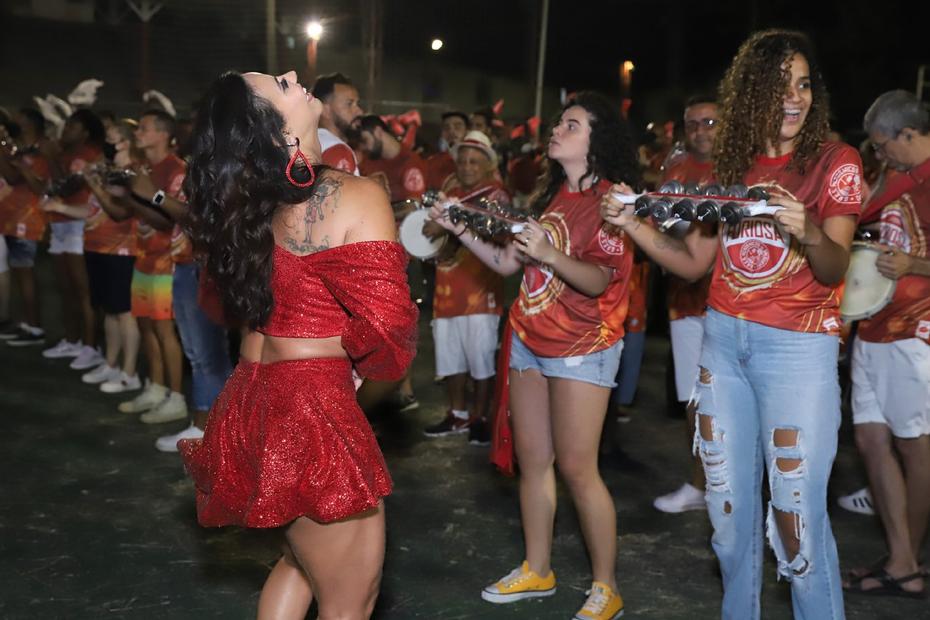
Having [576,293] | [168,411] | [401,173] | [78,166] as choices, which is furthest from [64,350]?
[576,293]

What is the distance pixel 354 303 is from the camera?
2418mm

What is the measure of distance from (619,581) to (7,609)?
250cm

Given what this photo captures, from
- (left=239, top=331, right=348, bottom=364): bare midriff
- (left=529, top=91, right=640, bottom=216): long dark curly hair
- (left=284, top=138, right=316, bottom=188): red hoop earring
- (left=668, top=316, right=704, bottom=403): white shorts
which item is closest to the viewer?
(left=284, top=138, right=316, bottom=188): red hoop earring

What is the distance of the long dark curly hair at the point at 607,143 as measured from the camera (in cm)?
384

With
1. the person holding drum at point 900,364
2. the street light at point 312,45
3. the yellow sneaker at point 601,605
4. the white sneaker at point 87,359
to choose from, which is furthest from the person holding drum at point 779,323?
the street light at point 312,45

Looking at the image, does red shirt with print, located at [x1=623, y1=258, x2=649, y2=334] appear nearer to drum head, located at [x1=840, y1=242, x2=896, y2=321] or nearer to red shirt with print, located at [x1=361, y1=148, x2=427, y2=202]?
red shirt with print, located at [x1=361, y1=148, x2=427, y2=202]

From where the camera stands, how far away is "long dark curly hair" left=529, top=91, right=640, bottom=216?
3.84 m

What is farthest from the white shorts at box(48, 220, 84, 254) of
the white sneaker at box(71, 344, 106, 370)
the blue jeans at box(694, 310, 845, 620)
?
the blue jeans at box(694, 310, 845, 620)

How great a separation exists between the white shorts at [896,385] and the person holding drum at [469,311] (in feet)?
8.99

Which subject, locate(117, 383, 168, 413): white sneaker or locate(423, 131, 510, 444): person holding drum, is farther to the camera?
locate(117, 383, 168, 413): white sneaker

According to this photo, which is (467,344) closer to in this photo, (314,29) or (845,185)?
(845,185)

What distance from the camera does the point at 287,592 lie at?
2.91 meters

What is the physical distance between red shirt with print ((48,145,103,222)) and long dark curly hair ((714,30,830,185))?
18.6 feet

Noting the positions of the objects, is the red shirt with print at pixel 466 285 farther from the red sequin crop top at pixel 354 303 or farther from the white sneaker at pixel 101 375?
the red sequin crop top at pixel 354 303
